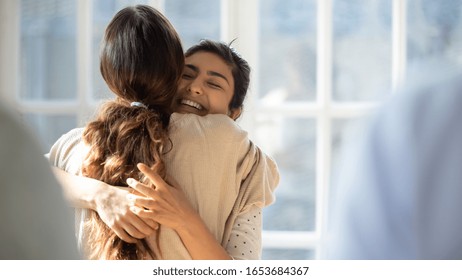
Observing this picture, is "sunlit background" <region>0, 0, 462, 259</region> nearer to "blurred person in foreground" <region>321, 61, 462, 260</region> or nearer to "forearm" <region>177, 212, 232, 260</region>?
"forearm" <region>177, 212, 232, 260</region>

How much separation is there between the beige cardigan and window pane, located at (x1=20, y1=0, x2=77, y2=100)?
507 millimetres

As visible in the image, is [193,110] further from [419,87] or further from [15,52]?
[419,87]

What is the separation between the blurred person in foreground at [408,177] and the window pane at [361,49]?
1.44 metres

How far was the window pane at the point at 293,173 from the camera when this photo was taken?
5.88 feet

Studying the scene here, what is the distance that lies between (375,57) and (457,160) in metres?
1.46

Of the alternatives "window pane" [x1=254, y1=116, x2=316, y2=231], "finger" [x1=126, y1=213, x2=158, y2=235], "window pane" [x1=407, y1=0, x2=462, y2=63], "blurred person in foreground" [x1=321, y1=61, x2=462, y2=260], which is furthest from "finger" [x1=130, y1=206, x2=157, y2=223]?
"blurred person in foreground" [x1=321, y1=61, x2=462, y2=260]

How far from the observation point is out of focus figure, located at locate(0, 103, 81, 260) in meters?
0.32

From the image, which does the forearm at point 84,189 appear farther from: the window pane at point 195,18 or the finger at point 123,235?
the window pane at point 195,18

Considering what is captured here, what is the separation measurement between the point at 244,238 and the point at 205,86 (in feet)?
0.89

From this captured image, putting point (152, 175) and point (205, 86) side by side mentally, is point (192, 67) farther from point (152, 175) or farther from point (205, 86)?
point (152, 175)

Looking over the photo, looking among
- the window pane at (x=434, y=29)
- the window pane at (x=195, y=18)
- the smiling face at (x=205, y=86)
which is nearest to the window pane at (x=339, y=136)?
the window pane at (x=434, y=29)

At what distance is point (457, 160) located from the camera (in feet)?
1.09

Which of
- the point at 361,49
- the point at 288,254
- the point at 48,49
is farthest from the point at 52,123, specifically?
the point at 361,49

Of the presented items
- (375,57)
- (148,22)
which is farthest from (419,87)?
(375,57)
